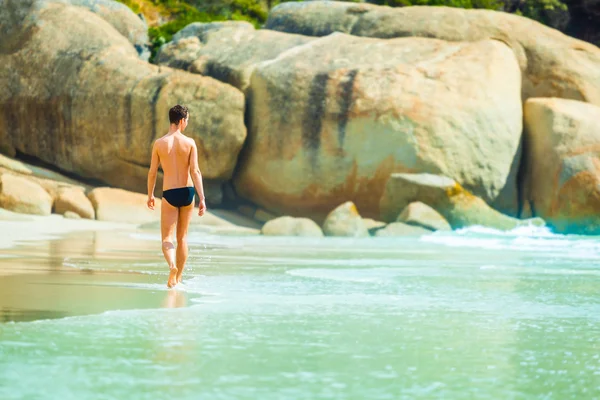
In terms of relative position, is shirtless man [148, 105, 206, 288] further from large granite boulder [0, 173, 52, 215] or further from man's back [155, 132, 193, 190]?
large granite boulder [0, 173, 52, 215]

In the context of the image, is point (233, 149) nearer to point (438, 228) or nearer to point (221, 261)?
point (438, 228)

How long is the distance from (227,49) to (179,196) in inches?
535

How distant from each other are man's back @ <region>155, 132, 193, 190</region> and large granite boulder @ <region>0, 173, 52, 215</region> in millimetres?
10350

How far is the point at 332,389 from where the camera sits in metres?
3.83

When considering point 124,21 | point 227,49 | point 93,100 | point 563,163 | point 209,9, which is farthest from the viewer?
point 209,9

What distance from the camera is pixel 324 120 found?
19.3 metres

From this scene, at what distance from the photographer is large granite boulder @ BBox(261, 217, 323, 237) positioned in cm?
1680

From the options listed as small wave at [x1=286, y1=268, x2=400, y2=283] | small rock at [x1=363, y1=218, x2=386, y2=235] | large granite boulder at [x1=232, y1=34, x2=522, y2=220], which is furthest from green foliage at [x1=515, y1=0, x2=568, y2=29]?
small wave at [x1=286, y1=268, x2=400, y2=283]

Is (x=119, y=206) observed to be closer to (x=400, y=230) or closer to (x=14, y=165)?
(x=14, y=165)

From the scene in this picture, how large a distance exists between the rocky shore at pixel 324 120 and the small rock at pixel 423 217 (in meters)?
0.03

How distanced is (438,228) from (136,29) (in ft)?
30.7

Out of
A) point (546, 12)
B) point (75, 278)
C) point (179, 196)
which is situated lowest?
point (546, 12)

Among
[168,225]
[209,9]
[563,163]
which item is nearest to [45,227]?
[168,225]

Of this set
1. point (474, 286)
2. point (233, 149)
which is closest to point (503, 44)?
point (233, 149)
